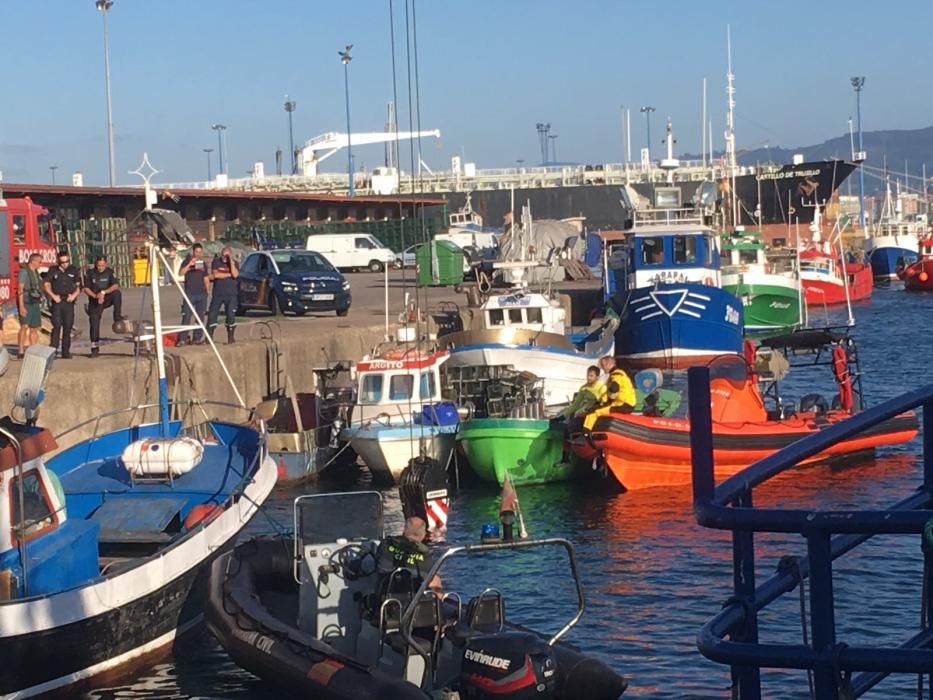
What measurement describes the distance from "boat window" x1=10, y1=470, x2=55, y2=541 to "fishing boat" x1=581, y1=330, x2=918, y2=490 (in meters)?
10.1

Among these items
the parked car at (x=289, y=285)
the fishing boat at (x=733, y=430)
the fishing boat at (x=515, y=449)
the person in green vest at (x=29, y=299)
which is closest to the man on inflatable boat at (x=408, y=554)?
the fishing boat at (x=733, y=430)

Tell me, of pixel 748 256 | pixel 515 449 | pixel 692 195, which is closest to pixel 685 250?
pixel 748 256

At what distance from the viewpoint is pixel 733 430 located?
22.1 m

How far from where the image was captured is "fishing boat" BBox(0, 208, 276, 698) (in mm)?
12555

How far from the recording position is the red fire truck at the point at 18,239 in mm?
30188

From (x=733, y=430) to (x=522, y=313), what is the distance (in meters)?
8.05

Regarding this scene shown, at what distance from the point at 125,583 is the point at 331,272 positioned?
20623mm

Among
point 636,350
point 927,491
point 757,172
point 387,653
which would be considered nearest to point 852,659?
point 927,491

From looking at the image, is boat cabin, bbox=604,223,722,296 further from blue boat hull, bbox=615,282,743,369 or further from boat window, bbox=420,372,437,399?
boat window, bbox=420,372,437,399

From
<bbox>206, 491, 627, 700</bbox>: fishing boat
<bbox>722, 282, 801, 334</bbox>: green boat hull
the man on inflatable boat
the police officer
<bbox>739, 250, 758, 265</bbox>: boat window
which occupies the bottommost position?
<bbox>206, 491, 627, 700</bbox>: fishing boat

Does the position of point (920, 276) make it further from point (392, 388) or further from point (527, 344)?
point (392, 388)

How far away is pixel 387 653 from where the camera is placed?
11539mm

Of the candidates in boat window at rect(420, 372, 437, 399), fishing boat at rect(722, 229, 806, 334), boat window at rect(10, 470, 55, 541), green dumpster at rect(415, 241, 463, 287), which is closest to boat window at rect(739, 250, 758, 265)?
fishing boat at rect(722, 229, 806, 334)

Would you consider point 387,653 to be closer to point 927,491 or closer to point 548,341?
point 927,491
